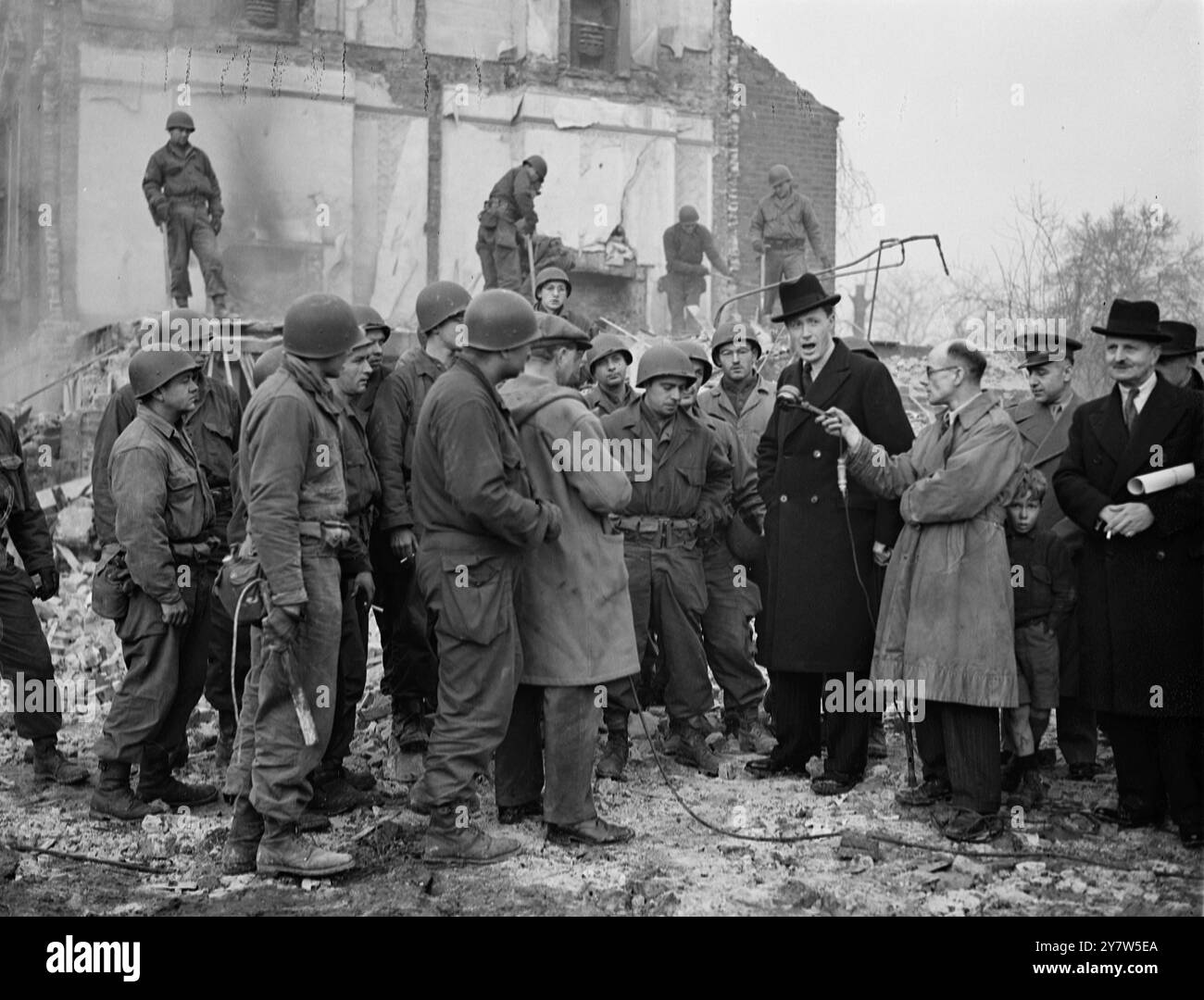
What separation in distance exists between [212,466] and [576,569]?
228cm

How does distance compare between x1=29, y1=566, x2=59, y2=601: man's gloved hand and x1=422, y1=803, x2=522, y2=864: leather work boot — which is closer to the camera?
x1=422, y1=803, x2=522, y2=864: leather work boot

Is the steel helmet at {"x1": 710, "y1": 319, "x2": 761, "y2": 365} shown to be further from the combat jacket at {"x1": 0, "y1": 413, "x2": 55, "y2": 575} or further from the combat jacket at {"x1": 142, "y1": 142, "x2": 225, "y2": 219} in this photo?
the combat jacket at {"x1": 142, "y1": 142, "x2": 225, "y2": 219}

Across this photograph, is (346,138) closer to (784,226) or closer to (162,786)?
(784,226)

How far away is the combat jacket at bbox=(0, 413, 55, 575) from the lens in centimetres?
685

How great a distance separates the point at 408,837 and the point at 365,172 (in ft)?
52.5

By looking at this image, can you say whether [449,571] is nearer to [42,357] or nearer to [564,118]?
[42,357]

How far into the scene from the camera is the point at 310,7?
19719 mm

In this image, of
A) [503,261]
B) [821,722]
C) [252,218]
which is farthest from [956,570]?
[252,218]

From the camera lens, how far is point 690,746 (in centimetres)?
715

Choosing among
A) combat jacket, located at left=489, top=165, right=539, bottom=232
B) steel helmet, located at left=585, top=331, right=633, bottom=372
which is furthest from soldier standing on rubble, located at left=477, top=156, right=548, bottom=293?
steel helmet, located at left=585, top=331, right=633, bottom=372

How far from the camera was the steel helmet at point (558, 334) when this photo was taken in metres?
5.84

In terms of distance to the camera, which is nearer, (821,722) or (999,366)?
(821,722)

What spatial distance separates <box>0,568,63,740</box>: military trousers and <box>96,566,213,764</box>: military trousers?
810 mm
